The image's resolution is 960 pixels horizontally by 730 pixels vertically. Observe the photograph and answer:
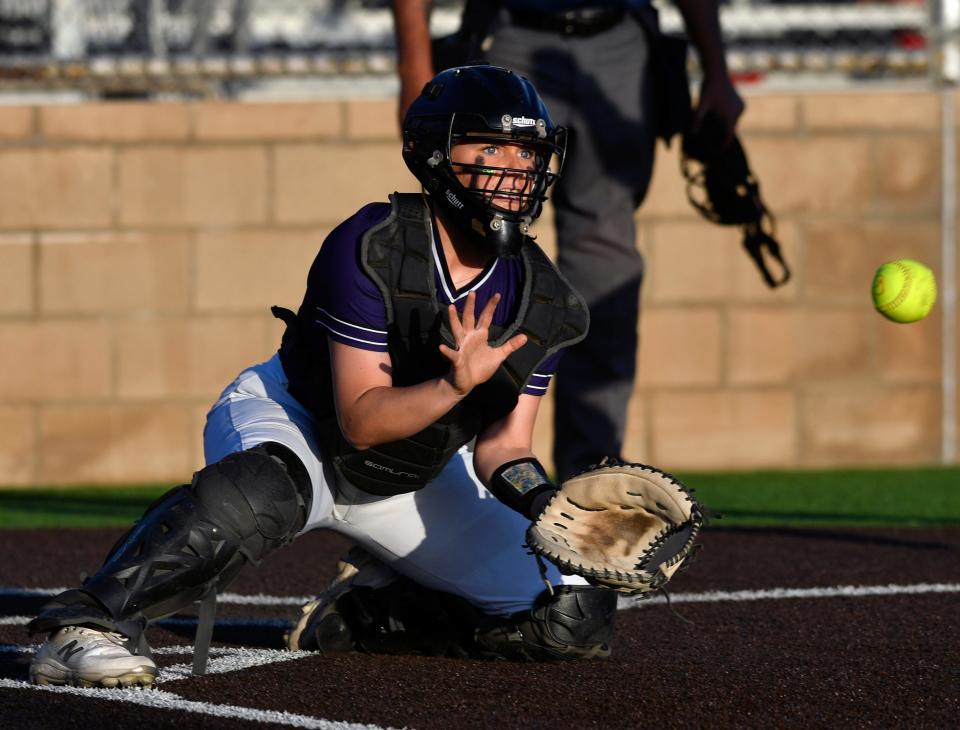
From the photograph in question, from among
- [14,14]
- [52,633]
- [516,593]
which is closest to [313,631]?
[516,593]

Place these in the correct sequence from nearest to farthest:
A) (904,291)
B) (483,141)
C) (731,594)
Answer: (483,141) < (904,291) < (731,594)

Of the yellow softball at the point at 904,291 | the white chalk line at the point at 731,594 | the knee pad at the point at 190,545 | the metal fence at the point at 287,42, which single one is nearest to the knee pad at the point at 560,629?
the knee pad at the point at 190,545

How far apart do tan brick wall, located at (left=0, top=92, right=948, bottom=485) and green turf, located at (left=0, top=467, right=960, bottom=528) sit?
26 centimetres

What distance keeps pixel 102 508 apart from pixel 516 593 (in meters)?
3.59

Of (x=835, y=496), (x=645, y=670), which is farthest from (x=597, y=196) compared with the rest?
(x=645, y=670)

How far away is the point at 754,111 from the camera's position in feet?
26.8

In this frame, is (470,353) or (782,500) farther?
(782,500)

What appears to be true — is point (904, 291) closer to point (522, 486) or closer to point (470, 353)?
point (522, 486)

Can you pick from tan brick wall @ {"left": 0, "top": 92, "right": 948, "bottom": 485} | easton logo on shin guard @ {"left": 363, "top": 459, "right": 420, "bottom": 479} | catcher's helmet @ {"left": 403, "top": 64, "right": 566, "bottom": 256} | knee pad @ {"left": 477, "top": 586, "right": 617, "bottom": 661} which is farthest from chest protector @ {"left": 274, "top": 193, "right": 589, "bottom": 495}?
tan brick wall @ {"left": 0, "top": 92, "right": 948, "bottom": 485}

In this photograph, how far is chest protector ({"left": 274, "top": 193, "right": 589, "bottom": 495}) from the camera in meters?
3.79

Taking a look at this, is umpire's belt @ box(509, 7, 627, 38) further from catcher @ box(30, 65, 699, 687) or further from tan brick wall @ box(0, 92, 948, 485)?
tan brick wall @ box(0, 92, 948, 485)

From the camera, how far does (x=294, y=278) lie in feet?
→ 26.4

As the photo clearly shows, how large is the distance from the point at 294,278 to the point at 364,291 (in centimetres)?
436

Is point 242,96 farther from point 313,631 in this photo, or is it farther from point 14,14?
point 313,631
